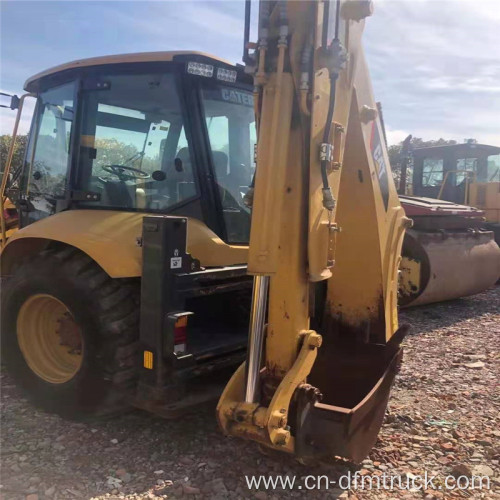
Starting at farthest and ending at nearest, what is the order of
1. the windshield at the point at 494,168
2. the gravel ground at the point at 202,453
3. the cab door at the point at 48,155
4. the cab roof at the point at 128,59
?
1. the windshield at the point at 494,168
2. the cab door at the point at 48,155
3. the cab roof at the point at 128,59
4. the gravel ground at the point at 202,453

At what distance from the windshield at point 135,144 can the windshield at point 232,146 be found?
21 cm

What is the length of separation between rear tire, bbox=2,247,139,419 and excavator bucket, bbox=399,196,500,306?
444 cm

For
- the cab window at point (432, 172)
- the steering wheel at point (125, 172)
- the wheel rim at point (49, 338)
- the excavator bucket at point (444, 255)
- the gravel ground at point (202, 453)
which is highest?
the cab window at point (432, 172)

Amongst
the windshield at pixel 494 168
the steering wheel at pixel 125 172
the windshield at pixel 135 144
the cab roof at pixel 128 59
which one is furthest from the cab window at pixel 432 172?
the steering wheel at pixel 125 172

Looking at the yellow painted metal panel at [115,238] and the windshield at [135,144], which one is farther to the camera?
the windshield at [135,144]

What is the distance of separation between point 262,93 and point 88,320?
161 centimetres

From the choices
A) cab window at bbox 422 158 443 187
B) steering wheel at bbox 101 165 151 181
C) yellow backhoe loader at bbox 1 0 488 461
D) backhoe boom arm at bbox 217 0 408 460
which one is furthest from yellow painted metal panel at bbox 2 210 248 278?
cab window at bbox 422 158 443 187

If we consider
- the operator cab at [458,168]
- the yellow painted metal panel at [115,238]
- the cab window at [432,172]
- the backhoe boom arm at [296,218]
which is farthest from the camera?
the cab window at [432,172]

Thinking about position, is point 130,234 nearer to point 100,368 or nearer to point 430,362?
point 100,368

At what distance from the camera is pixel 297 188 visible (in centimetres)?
245

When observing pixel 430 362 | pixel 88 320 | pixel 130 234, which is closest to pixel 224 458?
pixel 88 320

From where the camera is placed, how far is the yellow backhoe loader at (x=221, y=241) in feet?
7.99

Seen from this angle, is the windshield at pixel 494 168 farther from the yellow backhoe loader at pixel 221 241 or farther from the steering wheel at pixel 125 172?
the steering wheel at pixel 125 172

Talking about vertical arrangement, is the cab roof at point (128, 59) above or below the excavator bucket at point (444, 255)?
above
